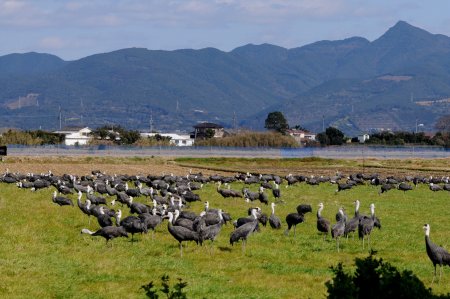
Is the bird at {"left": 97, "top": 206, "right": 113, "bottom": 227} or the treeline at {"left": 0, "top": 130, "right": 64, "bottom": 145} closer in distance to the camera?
the bird at {"left": 97, "top": 206, "right": 113, "bottom": 227}

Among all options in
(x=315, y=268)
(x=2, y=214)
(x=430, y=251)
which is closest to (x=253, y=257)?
(x=315, y=268)

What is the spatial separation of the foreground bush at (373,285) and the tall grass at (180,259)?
146 centimetres

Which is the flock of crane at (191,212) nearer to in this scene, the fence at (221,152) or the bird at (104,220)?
the bird at (104,220)

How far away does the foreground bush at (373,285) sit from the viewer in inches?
447

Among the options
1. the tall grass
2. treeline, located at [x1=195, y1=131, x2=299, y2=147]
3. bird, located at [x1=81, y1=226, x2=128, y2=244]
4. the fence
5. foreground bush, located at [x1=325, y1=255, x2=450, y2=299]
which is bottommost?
the tall grass

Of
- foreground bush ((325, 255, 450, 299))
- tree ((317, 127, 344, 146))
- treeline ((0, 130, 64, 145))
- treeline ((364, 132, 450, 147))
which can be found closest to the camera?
foreground bush ((325, 255, 450, 299))

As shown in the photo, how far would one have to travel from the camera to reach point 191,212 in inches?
1159

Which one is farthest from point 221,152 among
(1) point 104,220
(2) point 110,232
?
(2) point 110,232

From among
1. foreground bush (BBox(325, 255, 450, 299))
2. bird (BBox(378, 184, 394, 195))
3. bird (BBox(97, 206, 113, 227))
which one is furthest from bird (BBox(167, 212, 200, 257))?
bird (BBox(378, 184, 394, 195))

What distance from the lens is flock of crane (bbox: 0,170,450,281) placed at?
24281 mm

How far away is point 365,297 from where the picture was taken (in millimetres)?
12156

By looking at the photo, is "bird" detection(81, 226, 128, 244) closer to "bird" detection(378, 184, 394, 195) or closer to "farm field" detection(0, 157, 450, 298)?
"farm field" detection(0, 157, 450, 298)

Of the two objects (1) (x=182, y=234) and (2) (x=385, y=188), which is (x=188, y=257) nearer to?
(1) (x=182, y=234)

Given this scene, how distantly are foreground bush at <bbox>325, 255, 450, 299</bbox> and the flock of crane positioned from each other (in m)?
7.54
